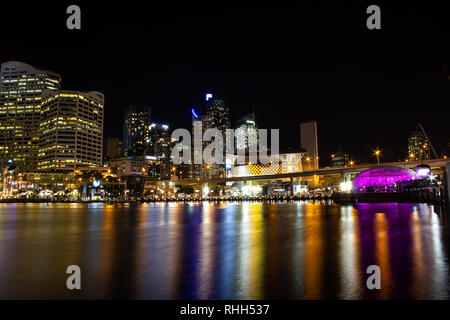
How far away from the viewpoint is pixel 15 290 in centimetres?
998

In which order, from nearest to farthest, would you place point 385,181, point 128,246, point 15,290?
1. point 15,290
2. point 128,246
3. point 385,181

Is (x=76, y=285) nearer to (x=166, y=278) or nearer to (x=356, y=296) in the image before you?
(x=166, y=278)

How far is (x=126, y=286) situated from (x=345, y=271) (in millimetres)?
7354

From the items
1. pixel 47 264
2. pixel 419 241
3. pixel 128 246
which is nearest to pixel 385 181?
pixel 419 241
